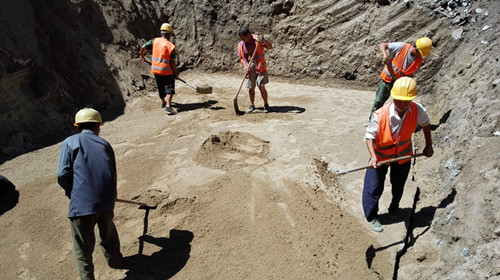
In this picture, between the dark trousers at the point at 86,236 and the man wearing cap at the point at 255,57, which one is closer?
the dark trousers at the point at 86,236

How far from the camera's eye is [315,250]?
341 cm

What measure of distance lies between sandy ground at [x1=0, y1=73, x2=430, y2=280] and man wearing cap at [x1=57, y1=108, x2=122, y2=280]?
0.49 m

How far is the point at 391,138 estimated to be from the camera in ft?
10.7

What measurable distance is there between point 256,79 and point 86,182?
3.96 metres

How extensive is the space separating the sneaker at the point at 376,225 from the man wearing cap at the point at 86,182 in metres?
2.42

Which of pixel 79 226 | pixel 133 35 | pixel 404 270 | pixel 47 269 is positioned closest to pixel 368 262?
pixel 404 270

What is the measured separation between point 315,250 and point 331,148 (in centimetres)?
205

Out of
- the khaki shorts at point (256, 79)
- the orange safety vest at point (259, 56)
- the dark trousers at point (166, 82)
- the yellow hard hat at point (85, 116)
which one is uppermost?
the orange safety vest at point (259, 56)

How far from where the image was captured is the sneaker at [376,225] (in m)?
3.63

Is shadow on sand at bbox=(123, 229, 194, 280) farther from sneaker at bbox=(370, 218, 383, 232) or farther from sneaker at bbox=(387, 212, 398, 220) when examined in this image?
sneaker at bbox=(387, 212, 398, 220)

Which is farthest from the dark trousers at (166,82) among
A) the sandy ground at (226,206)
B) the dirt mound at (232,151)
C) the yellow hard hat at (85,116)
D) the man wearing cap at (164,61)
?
the yellow hard hat at (85,116)

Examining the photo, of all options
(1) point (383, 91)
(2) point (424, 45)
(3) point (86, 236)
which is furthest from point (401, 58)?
(3) point (86, 236)

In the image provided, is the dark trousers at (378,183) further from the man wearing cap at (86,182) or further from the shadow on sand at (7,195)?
the shadow on sand at (7,195)

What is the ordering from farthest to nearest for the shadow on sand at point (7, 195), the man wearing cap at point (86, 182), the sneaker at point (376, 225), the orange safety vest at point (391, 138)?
the shadow on sand at point (7, 195) < the sneaker at point (376, 225) < the orange safety vest at point (391, 138) < the man wearing cap at point (86, 182)
